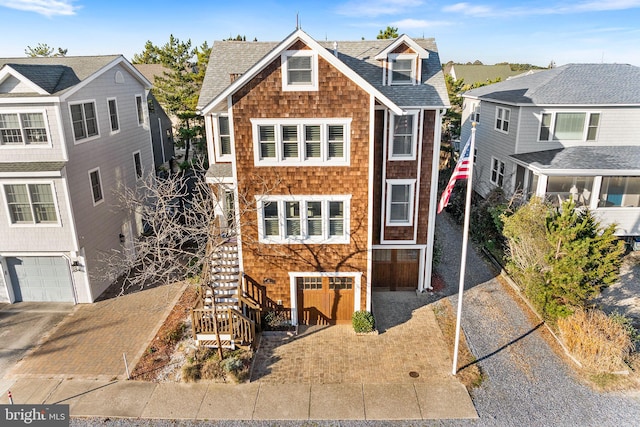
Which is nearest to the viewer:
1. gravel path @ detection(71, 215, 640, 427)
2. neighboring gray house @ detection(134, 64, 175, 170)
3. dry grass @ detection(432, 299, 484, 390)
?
gravel path @ detection(71, 215, 640, 427)

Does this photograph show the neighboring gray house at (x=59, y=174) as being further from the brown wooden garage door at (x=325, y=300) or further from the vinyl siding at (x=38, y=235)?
the brown wooden garage door at (x=325, y=300)

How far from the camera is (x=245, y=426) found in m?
11.5

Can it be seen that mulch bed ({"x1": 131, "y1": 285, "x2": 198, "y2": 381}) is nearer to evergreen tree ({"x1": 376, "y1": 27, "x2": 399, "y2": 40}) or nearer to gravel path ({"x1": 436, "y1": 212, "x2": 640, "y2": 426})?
gravel path ({"x1": 436, "y1": 212, "x2": 640, "y2": 426})

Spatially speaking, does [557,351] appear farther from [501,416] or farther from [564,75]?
[564,75]

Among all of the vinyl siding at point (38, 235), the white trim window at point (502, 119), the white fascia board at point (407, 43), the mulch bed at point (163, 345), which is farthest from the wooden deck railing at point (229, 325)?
the white trim window at point (502, 119)

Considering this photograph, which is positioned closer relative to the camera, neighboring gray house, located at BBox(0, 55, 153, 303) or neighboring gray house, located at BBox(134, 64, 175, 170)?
neighboring gray house, located at BBox(0, 55, 153, 303)

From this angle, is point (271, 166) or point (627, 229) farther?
point (627, 229)

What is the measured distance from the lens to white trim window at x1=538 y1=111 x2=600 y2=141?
74.0 ft

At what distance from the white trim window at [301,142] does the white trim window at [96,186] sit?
28.8 ft

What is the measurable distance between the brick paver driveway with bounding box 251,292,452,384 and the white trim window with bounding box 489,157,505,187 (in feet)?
42.6

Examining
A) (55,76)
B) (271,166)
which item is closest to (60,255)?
(55,76)

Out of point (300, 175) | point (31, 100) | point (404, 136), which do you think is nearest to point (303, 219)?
point (300, 175)

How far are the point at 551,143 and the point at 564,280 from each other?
11537 mm

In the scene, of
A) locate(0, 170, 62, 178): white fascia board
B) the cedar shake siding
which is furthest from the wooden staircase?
locate(0, 170, 62, 178): white fascia board
